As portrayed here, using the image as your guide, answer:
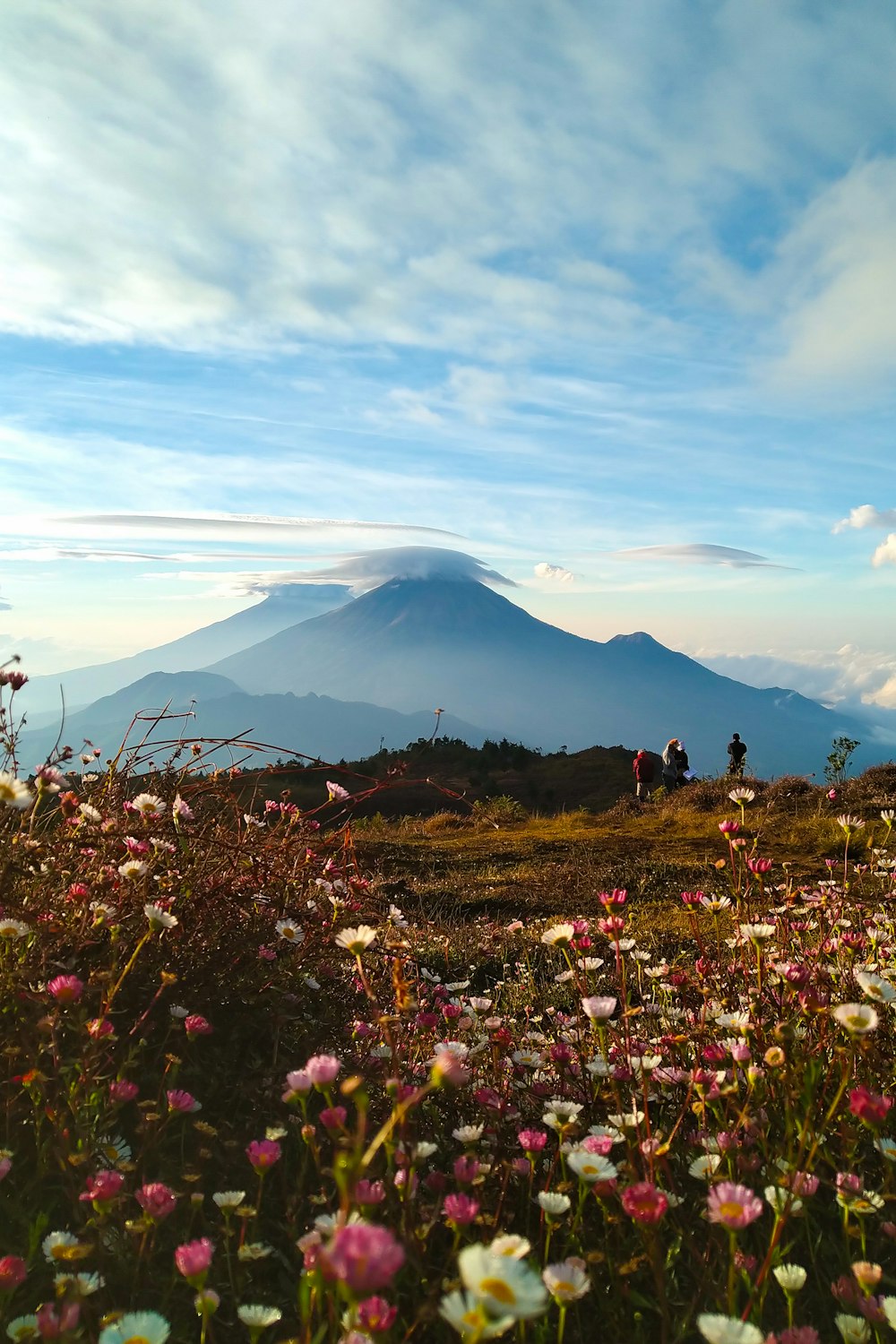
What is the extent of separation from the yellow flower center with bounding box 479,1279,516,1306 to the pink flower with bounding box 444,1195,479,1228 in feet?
2.37

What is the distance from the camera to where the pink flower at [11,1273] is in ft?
4.62

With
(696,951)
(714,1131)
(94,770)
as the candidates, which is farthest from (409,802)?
(714,1131)

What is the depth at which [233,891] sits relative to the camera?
304cm

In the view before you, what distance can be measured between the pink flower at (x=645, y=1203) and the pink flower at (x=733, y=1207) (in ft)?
0.29

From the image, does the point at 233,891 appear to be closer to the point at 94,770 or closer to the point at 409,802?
the point at 94,770

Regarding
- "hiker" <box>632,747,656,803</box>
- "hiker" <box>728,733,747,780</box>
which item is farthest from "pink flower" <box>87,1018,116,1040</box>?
"hiker" <box>632,747,656,803</box>

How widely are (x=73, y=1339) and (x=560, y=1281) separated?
2.56ft

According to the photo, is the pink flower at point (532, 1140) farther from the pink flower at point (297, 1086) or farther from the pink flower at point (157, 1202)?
the pink flower at point (157, 1202)

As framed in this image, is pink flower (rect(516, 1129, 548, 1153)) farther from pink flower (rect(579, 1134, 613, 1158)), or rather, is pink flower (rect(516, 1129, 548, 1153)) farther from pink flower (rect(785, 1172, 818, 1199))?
pink flower (rect(785, 1172, 818, 1199))

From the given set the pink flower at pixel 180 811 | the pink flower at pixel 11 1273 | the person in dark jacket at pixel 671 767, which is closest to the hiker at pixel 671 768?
the person in dark jacket at pixel 671 767

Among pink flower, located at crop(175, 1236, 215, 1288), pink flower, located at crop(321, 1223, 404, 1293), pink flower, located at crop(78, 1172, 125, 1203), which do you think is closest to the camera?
pink flower, located at crop(321, 1223, 404, 1293)

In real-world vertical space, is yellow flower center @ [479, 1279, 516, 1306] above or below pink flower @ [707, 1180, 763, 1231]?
above

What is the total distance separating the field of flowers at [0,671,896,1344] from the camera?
1476mm

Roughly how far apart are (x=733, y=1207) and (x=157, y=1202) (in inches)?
43.1
